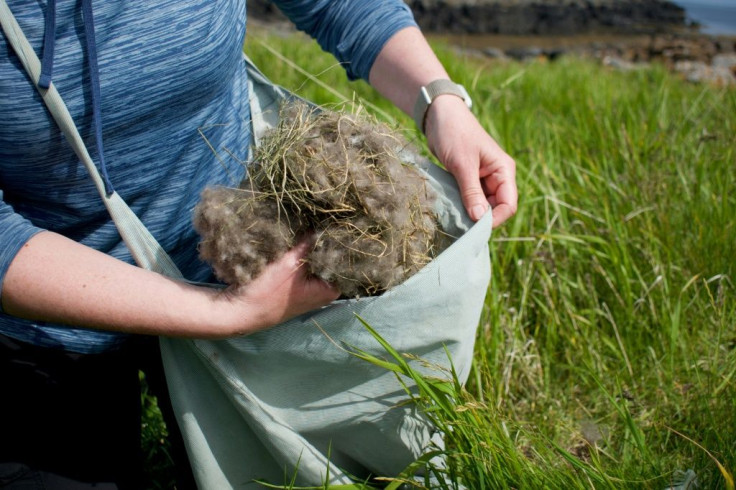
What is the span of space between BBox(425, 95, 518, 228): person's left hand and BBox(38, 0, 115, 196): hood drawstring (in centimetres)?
74

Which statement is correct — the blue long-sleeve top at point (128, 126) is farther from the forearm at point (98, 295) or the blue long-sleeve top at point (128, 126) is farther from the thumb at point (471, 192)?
the thumb at point (471, 192)

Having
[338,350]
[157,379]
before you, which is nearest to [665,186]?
[338,350]

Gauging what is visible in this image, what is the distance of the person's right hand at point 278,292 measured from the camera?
119 centimetres

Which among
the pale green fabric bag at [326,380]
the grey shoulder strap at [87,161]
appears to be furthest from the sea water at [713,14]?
the grey shoulder strap at [87,161]

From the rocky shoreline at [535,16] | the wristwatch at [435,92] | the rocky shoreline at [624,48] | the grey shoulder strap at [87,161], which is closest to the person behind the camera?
the grey shoulder strap at [87,161]

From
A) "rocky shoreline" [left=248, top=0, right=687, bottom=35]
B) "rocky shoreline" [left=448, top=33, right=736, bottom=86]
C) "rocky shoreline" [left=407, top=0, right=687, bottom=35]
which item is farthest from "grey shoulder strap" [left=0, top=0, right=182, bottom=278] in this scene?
"rocky shoreline" [left=407, top=0, right=687, bottom=35]

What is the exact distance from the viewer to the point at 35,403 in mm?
1408

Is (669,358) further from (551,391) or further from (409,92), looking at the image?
(409,92)

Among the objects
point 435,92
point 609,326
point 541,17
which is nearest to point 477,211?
point 435,92

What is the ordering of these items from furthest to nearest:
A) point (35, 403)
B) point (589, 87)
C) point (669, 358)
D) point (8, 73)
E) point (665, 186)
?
point (589, 87), point (665, 186), point (669, 358), point (35, 403), point (8, 73)

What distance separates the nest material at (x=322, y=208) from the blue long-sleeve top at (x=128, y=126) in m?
0.21

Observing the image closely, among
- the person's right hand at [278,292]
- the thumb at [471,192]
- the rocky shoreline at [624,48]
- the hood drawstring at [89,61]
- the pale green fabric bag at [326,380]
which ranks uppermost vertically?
the hood drawstring at [89,61]

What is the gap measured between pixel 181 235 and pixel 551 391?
124cm

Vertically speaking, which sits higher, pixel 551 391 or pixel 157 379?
pixel 157 379
